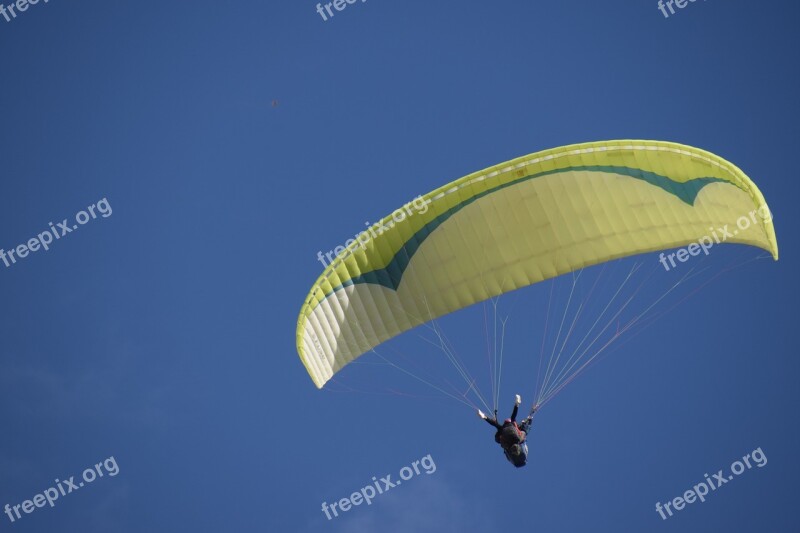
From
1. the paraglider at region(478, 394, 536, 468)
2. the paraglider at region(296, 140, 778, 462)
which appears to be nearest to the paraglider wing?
the paraglider at region(296, 140, 778, 462)

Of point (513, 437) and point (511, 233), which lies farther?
point (511, 233)

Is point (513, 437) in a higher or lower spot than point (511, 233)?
lower

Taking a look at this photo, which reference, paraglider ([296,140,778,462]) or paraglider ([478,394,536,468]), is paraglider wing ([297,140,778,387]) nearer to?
paraglider ([296,140,778,462])

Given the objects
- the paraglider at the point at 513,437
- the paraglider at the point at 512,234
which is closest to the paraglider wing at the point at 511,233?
the paraglider at the point at 512,234

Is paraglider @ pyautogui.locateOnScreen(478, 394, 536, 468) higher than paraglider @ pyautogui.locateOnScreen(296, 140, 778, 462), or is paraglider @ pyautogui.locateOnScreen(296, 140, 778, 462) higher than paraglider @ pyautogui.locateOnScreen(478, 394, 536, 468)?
paraglider @ pyautogui.locateOnScreen(296, 140, 778, 462)

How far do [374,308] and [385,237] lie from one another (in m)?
1.50

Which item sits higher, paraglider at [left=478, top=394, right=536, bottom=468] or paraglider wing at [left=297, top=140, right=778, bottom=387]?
paraglider wing at [left=297, top=140, right=778, bottom=387]

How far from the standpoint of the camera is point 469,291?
1869 cm

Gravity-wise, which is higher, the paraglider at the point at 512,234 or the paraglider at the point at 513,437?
the paraglider at the point at 512,234

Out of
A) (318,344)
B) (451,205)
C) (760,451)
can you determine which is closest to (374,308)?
(318,344)

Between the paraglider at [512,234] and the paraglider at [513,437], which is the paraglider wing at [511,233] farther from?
the paraglider at [513,437]

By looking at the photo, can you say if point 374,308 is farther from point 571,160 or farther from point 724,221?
point 724,221

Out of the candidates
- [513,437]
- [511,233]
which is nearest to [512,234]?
[511,233]

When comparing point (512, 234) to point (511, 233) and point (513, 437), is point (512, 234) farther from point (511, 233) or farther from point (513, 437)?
point (513, 437)
